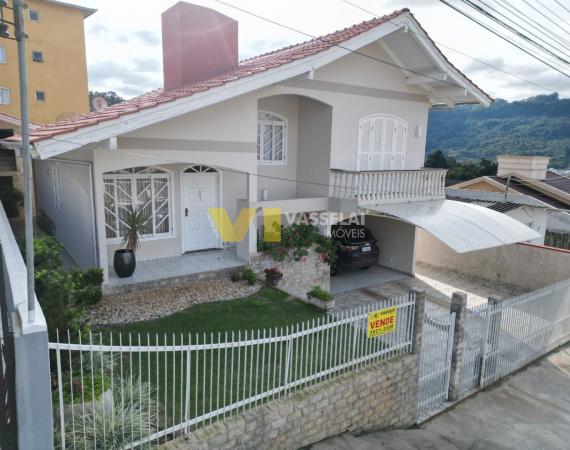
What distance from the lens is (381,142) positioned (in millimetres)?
15102

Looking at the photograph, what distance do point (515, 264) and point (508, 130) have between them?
65102 millimetres

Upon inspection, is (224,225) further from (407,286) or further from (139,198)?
(407,286)

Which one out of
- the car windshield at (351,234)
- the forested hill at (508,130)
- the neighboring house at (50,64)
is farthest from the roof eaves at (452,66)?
the forested hill at (508,130)

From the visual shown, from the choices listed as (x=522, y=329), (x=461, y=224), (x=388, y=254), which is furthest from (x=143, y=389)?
(x=388, y=254)

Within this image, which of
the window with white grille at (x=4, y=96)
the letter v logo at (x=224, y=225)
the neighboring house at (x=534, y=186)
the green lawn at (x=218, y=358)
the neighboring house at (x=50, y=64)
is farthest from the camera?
the neighboring house at (x=50, y=64)

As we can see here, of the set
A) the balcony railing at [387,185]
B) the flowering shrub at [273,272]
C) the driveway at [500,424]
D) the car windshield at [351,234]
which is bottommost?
the driveway at [500,424]

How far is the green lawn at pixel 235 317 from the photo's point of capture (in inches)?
329

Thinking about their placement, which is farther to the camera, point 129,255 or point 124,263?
point 129,255

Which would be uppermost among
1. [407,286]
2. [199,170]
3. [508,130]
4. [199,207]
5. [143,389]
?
[508,130]

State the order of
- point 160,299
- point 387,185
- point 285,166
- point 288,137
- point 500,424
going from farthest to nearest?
point 285,166 → point 288,137 → point 387,185 → point 160,299 → point 500,424

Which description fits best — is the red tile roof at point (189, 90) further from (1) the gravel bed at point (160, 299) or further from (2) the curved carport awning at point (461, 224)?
(2) the curved carport awning at point (461, 224)

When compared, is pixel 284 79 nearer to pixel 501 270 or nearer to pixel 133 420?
pixel 133 420

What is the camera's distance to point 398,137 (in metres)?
15.5

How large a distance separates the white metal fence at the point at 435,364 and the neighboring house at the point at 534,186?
1420 centimetres
